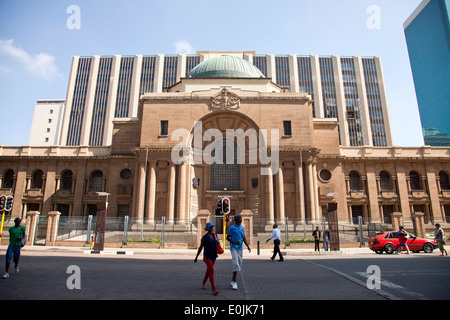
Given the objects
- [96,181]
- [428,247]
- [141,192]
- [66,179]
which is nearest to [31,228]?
[141,192]

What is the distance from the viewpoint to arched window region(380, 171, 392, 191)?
36.6 meters

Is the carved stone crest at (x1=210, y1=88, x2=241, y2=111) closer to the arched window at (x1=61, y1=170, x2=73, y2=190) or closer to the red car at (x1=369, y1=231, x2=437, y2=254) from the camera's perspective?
the red car at (x1=369, y1=231, x2=437, y2=254)

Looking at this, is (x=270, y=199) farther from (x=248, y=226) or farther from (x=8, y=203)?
(x=8, y=203)

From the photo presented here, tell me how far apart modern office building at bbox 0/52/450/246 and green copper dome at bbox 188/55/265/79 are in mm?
220

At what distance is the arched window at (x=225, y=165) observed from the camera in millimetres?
33844

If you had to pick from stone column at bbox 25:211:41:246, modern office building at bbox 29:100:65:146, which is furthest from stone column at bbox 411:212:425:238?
modern office building at bbox 29:100:65:146

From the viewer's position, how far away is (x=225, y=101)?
32656 millimetres

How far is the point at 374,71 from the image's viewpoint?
3031 inches

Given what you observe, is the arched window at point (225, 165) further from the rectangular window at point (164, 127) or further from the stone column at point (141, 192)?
the stone column at point (141, 192)

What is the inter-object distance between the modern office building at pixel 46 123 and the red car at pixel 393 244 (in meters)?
84.4

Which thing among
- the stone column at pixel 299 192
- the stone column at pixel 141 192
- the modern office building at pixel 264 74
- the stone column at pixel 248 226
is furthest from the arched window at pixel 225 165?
the modern office building at pixel 264 74

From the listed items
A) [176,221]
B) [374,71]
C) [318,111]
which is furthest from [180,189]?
[374,71]

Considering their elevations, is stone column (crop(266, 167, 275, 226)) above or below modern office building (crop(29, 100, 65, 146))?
below
